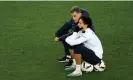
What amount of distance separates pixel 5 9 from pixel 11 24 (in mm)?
986

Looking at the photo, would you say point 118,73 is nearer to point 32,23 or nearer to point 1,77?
point 1,77

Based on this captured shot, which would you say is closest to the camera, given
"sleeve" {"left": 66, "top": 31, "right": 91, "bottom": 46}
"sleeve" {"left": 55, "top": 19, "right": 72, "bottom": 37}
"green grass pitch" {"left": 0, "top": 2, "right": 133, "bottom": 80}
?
"sleeve" {"left": 66, "top": 31, "right": 91, "bottom": 46}

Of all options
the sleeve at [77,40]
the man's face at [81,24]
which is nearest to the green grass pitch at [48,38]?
the sleeve at [77,40]

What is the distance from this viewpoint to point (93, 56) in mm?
5008

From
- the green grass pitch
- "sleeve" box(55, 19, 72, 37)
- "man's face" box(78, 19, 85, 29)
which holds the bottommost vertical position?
the green grass pitch

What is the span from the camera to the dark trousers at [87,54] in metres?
4.95

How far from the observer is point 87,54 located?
4992 millimetres

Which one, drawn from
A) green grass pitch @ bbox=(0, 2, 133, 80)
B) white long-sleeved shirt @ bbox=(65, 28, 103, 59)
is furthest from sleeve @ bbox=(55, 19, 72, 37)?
green grass pitch @ bbox=(0, 2, 133, 80)

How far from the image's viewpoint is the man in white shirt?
4.93 metres

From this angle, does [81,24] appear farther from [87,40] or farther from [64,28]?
[64,28]

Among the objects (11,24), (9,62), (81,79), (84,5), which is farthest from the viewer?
(84,5)

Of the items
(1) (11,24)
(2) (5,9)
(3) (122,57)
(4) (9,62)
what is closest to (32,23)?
(1) (11,24)

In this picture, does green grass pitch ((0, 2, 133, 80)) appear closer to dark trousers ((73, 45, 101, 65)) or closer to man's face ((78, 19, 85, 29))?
dark trousers ((73, 45, 101, 65))

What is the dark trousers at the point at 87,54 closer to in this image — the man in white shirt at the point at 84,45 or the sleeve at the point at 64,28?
the man in white shirt at the point at 84,45
